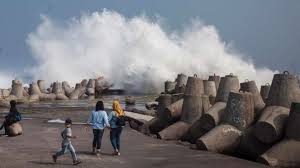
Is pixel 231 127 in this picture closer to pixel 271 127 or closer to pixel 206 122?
pixel 206 122

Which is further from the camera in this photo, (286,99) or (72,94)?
(72,94)

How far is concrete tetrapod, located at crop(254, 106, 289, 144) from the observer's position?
41.5 feet

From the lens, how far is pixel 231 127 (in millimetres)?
14180

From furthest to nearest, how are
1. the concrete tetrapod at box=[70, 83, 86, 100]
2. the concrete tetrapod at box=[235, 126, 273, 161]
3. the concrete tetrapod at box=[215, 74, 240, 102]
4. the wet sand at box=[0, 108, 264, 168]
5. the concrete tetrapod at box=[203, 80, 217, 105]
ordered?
the concrete tetrapod at box=[70, 83, 86, 100] → the concrete tetrapod at box=[203, 80, 217, 105] → the concrete tetrapod at box=[215, 74, 240, 102] → the concrete tetrapod at box=[235, 126, 273, 161] → the wet sand at box=[0, 108, 264, 168]

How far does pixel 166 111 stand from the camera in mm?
18484

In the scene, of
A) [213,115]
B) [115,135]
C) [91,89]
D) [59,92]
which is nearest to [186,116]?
[213,115]

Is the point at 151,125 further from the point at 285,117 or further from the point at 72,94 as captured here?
the point at 72,94

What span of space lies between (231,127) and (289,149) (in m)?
2.47

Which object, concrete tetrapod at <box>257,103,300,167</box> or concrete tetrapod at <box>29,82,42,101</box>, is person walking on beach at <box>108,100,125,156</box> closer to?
concrete tetrapod at <box>257,103,300,167</box>

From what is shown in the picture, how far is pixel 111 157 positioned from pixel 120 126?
2.51 ft

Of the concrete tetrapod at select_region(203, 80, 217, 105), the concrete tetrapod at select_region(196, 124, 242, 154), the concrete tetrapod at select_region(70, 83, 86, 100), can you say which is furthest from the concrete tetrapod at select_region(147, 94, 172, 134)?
the concrete tetrapod at select_region(70, 83, 86, 100)

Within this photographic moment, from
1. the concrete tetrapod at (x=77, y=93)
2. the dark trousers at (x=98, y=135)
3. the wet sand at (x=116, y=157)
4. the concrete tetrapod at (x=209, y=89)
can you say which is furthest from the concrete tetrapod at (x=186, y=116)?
the concrete tetrapod at (x=77, y=93)

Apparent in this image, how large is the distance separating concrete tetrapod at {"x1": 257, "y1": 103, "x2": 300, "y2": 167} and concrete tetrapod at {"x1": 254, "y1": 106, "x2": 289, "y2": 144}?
9.2 inches

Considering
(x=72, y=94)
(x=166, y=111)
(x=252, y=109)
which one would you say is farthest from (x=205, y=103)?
(x=72, y=94)
